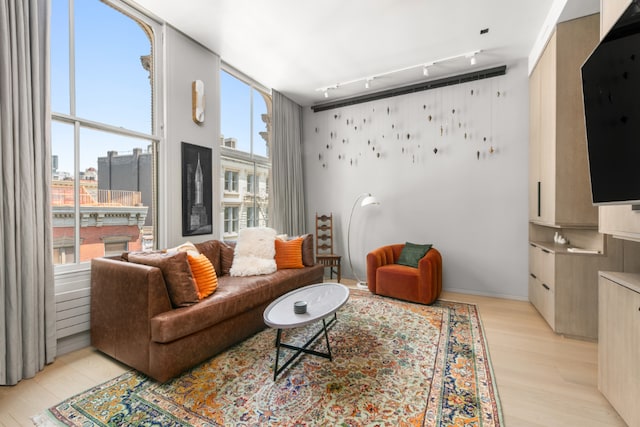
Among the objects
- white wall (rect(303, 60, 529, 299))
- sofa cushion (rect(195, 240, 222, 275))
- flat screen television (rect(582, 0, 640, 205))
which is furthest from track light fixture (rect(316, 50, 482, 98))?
sofa cushion (rect(195, 240, 222, 275))

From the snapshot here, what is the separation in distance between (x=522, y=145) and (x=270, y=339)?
3.78 meters

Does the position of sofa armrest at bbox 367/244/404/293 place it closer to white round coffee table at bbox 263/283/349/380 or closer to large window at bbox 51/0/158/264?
white round coffee table at bbox 263/283/349/380

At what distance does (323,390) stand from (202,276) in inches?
51.9

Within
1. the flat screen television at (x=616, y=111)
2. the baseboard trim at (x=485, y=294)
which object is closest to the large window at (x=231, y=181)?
the baseboard trim at (x=485, y=294)

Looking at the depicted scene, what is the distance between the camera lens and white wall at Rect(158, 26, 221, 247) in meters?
3.03

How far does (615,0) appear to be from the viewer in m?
1.61

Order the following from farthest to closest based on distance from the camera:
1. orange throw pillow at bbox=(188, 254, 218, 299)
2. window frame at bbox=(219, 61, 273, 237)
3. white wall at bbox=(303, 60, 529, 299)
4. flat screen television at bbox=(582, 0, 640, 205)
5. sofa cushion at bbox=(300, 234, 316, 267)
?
window frame at bbox=(219, 61, 273, 237) < white wall at bbox=(303, 60, 529, 299) < sofa cushion at bbox=(300, 234, 316, 267) < orange throw pillow at bbox=(188, 254, 218, 299) < flat screen television at bbox=(582, 0, 640, 205)

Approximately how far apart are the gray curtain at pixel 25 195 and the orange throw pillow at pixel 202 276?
0.99 metres

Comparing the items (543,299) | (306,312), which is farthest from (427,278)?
(306,312)

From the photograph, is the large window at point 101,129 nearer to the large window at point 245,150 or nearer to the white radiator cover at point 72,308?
the white radiator cover at point 72,308

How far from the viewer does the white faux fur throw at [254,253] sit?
10.1 feet

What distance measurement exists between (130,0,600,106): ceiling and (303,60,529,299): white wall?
51 cm

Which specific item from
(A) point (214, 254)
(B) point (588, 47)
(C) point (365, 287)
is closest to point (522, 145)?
(B) point (588, 47)

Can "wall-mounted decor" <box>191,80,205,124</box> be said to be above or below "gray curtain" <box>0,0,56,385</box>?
above
